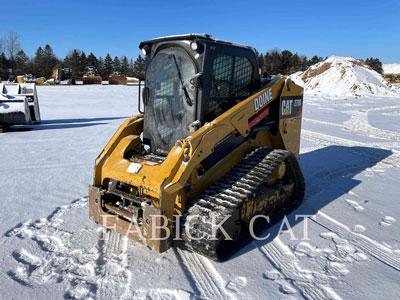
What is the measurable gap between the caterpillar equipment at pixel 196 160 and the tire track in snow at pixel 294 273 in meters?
0.34

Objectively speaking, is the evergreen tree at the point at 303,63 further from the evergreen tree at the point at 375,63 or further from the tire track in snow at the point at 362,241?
the tire track in snow at the point at 362,241

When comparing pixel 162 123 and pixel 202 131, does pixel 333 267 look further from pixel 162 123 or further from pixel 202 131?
pixel 162 123

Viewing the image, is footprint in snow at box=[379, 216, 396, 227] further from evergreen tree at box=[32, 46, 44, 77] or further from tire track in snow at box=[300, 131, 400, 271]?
evergreen tree at box=[32, 46, 44, 77]

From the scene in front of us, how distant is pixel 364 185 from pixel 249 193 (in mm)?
3203

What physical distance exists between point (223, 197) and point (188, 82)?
1331 millimetres

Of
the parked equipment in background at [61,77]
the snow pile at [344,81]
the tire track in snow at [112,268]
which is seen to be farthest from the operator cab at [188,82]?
the parked equipment in background at [61,77]

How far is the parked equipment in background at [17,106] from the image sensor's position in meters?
10.4

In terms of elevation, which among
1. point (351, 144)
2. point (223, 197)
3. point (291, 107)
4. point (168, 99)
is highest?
point (168, 99)

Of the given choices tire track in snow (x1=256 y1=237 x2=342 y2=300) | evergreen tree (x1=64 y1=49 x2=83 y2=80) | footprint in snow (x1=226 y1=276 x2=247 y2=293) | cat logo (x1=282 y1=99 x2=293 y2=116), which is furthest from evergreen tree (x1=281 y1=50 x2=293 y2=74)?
evergreen tree (x1=64 y1=49 x2=83 y2=80)

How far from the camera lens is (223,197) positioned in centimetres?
334

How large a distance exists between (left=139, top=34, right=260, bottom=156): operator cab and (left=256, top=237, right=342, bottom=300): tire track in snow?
152cm

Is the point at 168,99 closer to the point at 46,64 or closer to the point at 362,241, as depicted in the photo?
the point at 362,241

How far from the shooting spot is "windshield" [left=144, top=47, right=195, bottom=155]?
12.2ft

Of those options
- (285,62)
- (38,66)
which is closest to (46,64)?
(38,66)
